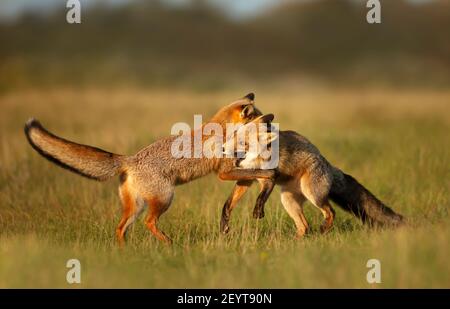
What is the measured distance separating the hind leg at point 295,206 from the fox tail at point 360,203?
55 cm

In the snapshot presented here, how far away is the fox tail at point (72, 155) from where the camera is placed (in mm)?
9227

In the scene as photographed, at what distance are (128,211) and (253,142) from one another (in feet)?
6.49

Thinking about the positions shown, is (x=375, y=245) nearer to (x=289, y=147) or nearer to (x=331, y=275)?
(x=331, y=275)

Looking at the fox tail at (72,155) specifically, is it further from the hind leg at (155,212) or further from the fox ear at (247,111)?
the fox ear at (247,111)

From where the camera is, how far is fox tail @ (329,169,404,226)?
399 inches

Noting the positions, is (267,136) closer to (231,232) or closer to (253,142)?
(253,142)

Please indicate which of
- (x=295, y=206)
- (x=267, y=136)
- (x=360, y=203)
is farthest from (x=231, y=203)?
(x=360, y=203)

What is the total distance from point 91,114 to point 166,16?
1848 inches

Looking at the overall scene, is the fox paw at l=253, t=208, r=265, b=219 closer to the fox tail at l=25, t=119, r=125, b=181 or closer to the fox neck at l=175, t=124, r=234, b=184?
the fox neck at l=175, t=124, r=234, b=184

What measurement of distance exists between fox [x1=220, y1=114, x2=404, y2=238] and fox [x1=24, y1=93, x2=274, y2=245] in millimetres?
257

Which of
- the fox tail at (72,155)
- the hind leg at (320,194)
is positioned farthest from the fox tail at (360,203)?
the fox tail at (72,155)

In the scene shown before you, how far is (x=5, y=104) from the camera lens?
98.2 ft

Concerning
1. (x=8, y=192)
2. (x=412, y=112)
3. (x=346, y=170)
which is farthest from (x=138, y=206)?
(x=412, y=112)

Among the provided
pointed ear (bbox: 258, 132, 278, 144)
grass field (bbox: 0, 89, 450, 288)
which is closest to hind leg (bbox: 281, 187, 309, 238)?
grass field (bbox: 0, 89, 450, 288)
